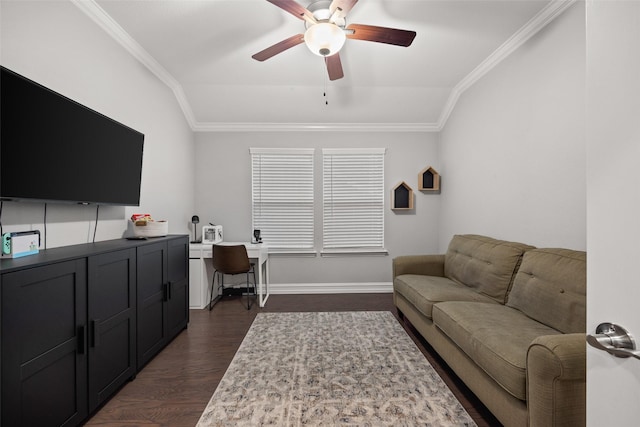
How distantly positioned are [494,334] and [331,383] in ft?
3.77

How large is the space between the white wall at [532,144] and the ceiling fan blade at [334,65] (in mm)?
1698

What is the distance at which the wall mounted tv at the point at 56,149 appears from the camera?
161 cm

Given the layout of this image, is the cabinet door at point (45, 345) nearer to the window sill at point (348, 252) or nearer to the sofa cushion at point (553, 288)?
the sofa cushion at point (553, 288)

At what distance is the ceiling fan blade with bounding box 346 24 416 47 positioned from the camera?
90.0 inches

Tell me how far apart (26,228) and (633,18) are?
2793 millimetres

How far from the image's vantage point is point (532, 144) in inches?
108

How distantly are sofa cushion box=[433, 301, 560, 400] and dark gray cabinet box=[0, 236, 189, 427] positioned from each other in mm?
2265

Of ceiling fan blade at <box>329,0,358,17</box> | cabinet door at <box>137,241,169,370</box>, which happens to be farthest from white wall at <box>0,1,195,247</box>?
ceiling fan blade at <box>329,0,358,17</box>

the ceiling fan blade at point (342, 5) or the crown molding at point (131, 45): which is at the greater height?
the crown molding at point (131, 45)

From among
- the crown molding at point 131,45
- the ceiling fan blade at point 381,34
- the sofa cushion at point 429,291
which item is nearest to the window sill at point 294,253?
the sofa cushion at point 429,291

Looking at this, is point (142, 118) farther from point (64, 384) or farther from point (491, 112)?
point (491, 112)

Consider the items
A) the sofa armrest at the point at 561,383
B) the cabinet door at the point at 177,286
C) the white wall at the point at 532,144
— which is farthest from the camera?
the cabinet door at the point at 177,286

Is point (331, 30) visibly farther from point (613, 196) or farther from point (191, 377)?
point (191, 377)

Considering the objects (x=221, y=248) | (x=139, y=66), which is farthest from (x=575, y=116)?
(x=139, y=66)
